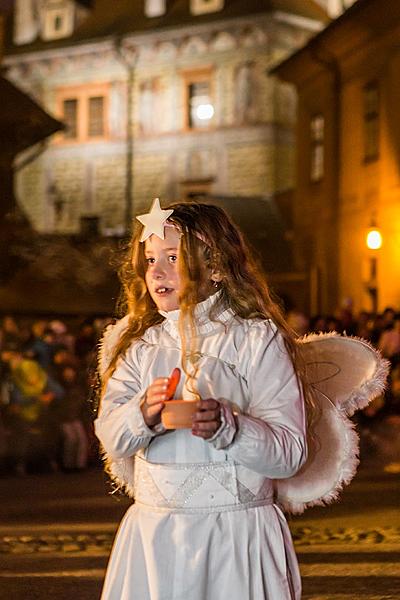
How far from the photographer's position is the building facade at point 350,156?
86.0 feet

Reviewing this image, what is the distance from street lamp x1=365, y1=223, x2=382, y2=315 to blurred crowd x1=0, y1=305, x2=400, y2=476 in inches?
438

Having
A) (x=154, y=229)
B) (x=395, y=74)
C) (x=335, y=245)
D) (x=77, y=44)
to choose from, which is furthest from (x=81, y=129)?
(x=154, y=229)

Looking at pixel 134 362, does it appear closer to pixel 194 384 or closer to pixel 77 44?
pixel 194 384

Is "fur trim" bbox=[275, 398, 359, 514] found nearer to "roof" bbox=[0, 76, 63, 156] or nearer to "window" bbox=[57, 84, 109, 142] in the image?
"roof" bbox=[0, 76, 63, 156]

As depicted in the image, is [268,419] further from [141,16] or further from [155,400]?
[141,16]

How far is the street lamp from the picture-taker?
26875 mm

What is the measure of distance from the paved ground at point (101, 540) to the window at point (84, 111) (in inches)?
1366

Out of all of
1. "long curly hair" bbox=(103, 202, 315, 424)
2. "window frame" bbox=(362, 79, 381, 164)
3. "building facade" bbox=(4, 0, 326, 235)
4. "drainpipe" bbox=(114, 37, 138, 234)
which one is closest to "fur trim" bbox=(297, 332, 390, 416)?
"long curly hair" bbox=(103, 202, 315, 424)

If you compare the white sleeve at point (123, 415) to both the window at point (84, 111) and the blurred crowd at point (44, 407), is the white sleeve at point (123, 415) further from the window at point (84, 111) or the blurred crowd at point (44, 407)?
the window at point (84, 111)

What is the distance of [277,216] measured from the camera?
38.2 meters

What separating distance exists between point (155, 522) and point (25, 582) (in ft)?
13.4

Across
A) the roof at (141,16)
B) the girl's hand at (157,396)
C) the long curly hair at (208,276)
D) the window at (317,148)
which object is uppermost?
the roof at (141,16)

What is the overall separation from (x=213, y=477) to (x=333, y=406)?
629 mm

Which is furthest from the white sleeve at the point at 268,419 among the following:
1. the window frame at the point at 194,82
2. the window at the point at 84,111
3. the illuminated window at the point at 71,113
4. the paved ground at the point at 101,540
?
the illuminated window at the point at 71,113
